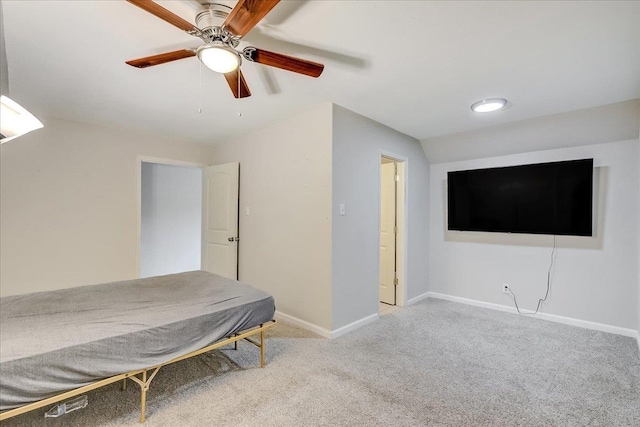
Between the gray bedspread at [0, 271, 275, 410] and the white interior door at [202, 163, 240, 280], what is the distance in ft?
4.75

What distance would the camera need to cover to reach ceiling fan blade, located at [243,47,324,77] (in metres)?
1.65

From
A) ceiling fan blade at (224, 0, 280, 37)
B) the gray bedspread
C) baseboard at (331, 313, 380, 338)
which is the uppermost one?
ceiling fan blade at (224, 0, 280, 37)

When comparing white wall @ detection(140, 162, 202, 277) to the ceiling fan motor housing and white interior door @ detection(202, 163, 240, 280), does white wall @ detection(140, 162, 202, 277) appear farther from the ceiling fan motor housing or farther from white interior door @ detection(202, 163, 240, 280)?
the ceiling fan motor housing

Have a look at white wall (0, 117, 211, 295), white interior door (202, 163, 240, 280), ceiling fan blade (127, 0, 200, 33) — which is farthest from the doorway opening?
white wall (0, 117, 211, 295)

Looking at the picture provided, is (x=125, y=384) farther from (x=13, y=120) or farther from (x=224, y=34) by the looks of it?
(x=224, y=34)

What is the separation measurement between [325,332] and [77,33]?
2.94m

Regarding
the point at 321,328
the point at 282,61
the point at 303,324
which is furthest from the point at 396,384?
the point at 282,61

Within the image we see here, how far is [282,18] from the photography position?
1619 millimetres

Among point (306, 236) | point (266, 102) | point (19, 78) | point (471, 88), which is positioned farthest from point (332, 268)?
point (19, 78)

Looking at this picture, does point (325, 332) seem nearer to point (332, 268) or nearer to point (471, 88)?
point (332, 268)

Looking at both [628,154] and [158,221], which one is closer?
[628,154]

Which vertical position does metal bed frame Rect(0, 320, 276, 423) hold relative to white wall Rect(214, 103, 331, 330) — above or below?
below

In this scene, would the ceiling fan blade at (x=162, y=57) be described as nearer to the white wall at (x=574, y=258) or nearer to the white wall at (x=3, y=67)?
the white wall at (x=3, y=67)

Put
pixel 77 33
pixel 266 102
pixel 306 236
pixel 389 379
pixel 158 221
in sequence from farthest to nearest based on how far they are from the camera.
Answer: pixel 158 221, pixel 306 236, pixel 266 102, pixel 389 379, pixel 77 33
